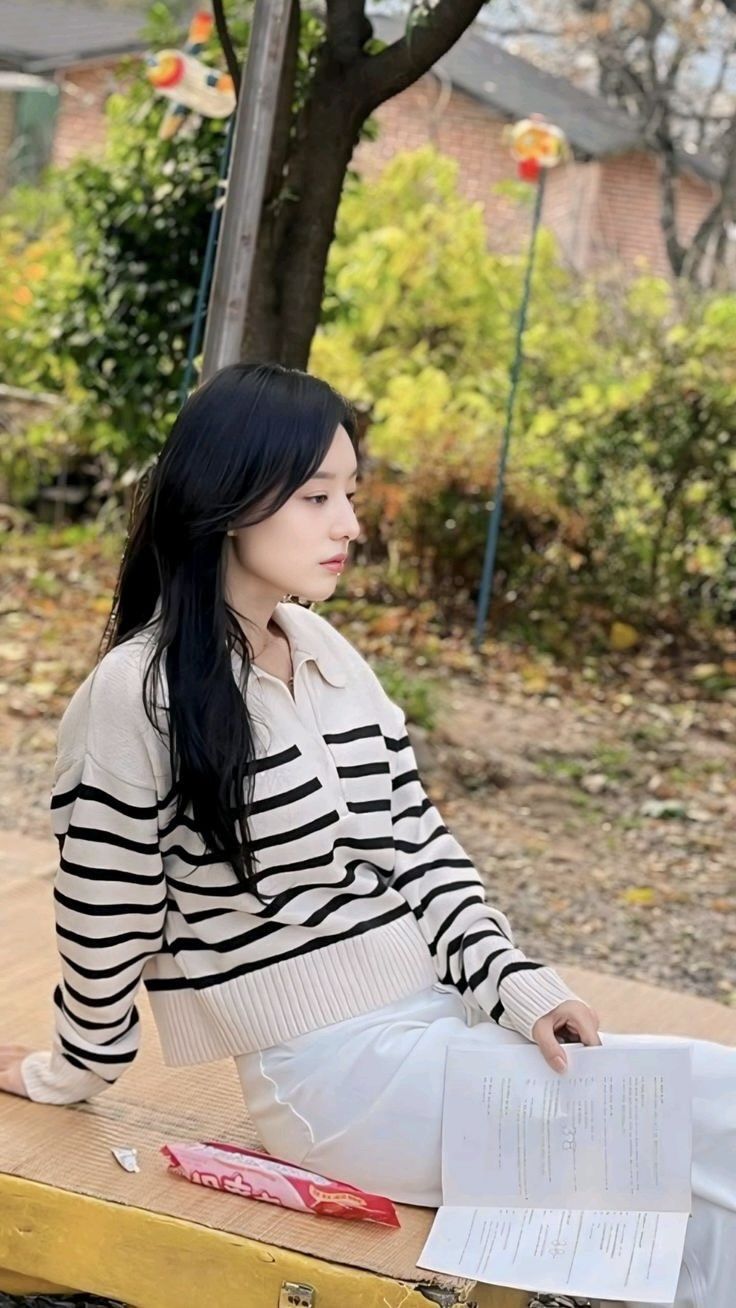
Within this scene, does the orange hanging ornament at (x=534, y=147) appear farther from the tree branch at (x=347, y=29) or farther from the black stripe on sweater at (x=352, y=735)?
the black stripe on sweater at (x=352, y=735)

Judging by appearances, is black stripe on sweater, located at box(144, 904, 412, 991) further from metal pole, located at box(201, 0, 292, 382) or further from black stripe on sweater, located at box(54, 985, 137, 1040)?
metal pole, located at box(201, 0, 292, 382)

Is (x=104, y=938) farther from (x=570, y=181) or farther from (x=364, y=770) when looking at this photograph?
(x=570, y=181)

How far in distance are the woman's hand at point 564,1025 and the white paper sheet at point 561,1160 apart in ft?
0.07

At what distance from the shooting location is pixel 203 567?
2.02 meters

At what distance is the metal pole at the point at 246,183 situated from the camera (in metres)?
3.32

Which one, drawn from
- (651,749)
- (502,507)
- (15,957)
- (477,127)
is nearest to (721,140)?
(477,127)

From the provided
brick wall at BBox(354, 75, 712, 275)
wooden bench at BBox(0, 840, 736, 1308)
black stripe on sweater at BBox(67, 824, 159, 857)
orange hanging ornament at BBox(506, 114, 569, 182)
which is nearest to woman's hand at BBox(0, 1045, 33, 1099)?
wooden bench at BBox(0, 840, 736, 1308)

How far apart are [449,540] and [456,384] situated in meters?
0.95

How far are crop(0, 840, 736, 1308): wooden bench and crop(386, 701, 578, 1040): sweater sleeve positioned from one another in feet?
0.87

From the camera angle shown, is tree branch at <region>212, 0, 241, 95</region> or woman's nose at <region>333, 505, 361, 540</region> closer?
woman's nose at <region>333, 505, 361, 540</region>

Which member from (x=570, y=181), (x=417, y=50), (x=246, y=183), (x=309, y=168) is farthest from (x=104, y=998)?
(x=570, y=181)

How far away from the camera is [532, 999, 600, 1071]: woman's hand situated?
1.97 meters

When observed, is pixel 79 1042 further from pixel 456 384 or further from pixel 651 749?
pixel 456 384

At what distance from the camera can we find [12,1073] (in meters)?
2.30
